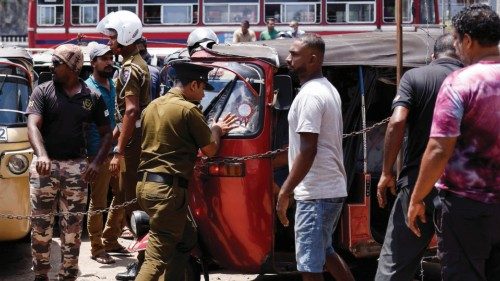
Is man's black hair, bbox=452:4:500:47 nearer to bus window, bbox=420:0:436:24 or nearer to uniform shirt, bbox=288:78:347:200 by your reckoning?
uniform shirt, bbox=288:78:347:200

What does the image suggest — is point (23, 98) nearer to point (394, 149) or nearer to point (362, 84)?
point (362, 84)

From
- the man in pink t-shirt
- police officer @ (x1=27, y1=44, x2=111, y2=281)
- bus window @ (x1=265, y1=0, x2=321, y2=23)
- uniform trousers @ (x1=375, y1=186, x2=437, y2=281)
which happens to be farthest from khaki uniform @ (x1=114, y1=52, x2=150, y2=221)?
bus window @ (x1=265, y1=0, x2=321, y2=23)

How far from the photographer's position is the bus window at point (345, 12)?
19.3 m

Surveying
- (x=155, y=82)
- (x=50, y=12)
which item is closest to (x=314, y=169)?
(x=155, y=82)

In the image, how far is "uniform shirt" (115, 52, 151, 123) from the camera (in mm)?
7176

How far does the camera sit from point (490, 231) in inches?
178

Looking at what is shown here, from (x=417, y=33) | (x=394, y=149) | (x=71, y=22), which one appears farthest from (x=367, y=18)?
(x=394, y=149)

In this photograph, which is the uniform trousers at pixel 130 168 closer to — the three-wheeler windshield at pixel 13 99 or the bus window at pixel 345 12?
the three-wheeler windshield at pixel 13 99

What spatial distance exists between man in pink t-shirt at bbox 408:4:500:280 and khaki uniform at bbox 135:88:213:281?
183 centimetres

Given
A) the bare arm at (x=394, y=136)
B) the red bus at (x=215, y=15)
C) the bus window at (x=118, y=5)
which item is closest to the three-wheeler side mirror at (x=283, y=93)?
the bare arm at (x=394, y=136)

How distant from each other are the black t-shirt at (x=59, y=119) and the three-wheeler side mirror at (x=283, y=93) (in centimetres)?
148

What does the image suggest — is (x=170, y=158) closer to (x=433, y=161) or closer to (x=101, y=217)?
(x=433, y=161)

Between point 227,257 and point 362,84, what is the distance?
1679mm

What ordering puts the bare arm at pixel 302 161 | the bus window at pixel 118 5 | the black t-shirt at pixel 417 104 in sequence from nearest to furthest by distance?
1. the black t-shirt at pixel 417 104
2. the bare arm at pixel 302 161
3. the bus window at pixel 118 5
